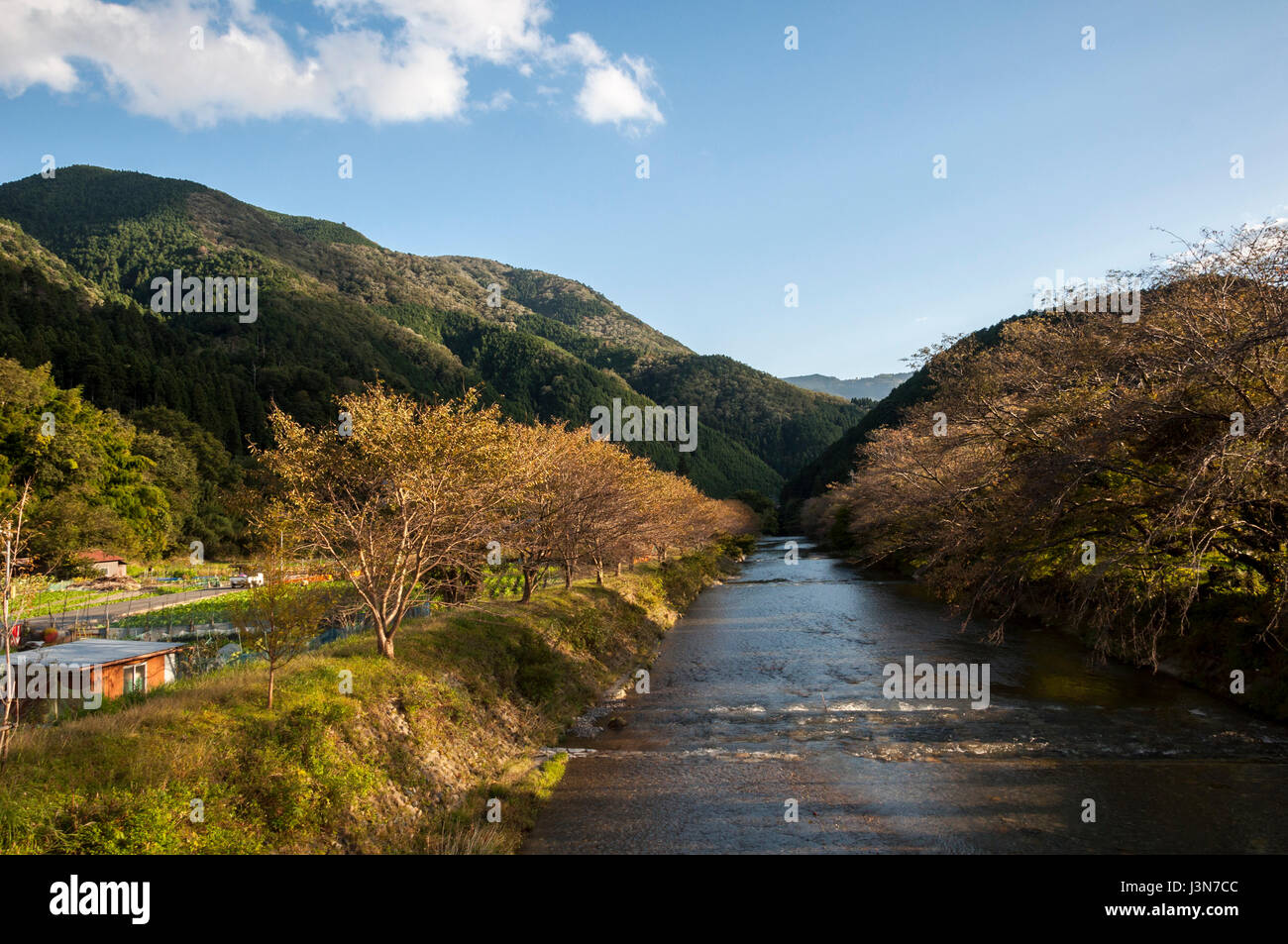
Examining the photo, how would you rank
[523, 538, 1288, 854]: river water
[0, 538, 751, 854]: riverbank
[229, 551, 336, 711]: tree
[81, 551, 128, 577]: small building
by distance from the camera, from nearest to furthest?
1. [0, 538, 751, 854]: riverbank
2. [523, 538, 1288, 854]: river water
3. [229, 551, 336, 711]: tree
4. [81, 551, 128, 577]: small building

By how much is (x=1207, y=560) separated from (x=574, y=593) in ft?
89.5

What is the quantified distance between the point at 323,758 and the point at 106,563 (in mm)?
71284

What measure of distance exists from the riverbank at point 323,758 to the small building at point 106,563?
59099 mm

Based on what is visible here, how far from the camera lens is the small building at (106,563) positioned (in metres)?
65.2

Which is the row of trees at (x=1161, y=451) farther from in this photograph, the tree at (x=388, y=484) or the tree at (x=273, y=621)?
the tree at (x=273, y=621)

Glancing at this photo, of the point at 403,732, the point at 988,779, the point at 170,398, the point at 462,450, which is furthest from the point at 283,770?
the point at 170,398

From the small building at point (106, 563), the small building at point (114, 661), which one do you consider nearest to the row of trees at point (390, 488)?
the small building at point (114, 661)

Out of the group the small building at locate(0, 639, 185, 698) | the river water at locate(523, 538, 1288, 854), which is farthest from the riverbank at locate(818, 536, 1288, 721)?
the small building at locate(0, 639, 185, 698)

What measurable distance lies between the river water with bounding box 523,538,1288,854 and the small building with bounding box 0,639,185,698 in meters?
14.1

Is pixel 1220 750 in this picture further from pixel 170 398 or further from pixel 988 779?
pixel 170 398

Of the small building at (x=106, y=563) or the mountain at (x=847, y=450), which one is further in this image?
the mountain at (x=847, y=450)

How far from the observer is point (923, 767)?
18.7 meters

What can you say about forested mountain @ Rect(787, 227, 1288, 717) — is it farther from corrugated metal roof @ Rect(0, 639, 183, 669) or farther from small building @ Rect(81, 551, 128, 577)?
small building @ Rect(81, 551, 128, 577)

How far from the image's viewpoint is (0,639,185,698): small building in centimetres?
1961
